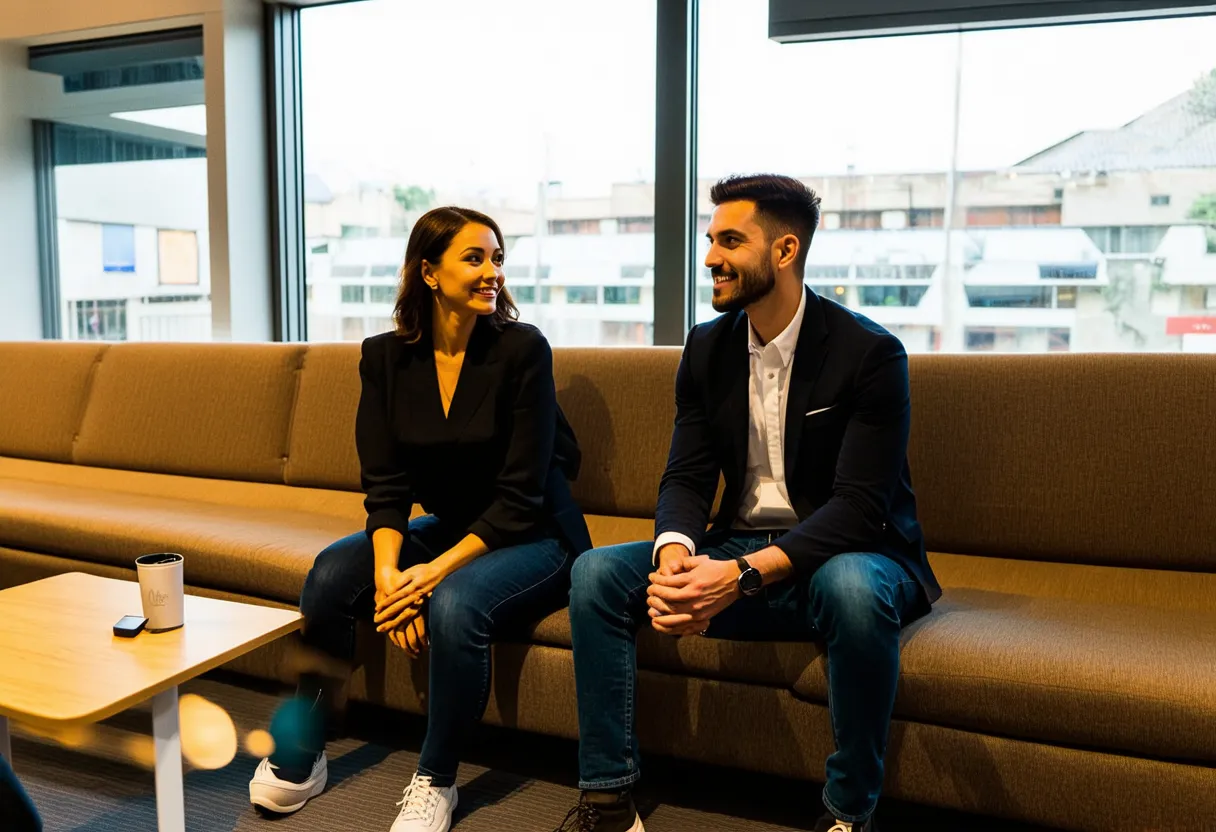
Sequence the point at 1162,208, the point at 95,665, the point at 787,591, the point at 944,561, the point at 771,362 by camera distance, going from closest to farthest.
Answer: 1. the point at 95,665
2. the point at 787,591
3. the point at 771,362
4. the point at 944,561
5. the point at 1162,208

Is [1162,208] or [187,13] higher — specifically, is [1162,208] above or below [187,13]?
below

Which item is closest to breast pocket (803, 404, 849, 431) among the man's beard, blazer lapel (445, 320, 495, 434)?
the man's beard

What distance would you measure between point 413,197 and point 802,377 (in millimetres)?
2392

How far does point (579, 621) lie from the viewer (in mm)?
1902

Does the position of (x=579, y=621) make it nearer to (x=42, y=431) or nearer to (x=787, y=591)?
(x=787, y=591)

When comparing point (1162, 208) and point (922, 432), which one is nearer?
point (922, 432)

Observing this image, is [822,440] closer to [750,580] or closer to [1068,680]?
[750,580]

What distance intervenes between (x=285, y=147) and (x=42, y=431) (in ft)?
4.75

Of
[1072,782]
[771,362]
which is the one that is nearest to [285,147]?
[771,362]

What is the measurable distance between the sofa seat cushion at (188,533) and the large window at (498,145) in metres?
1.11

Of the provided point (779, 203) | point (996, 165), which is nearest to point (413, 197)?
point (996, 165)

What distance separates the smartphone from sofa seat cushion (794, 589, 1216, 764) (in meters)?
1.17

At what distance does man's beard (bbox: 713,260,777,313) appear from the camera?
203cm

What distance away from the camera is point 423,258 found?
2340 millimetres
